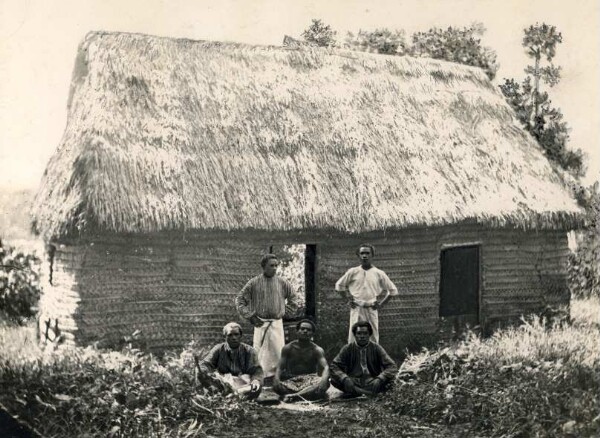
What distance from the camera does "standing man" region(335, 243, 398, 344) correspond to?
27.9ft

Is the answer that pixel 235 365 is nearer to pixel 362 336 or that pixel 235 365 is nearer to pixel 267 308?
pixel 267 308

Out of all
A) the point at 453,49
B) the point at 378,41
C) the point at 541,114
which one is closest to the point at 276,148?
the point at 378,41

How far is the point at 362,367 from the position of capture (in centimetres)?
764

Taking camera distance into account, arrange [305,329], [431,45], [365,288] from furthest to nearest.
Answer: [431,45], [365,288], [305,329]

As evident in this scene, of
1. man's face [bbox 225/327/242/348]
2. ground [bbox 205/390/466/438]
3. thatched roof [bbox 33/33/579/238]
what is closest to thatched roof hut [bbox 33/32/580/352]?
thatched roof [bbox 33/33/579/238]

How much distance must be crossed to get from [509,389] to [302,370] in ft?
6.97

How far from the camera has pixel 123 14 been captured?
8180 millimetres

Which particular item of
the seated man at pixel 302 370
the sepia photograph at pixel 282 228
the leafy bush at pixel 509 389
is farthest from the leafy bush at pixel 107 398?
the leafy bush at pixel 509 389

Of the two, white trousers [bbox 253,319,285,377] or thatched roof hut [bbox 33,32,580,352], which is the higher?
thatched roof hut [bbox 33,32,580,352]

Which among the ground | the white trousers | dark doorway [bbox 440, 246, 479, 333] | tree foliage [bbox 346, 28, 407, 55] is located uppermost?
tree foliage [bbox 346, 28, 407, 55]

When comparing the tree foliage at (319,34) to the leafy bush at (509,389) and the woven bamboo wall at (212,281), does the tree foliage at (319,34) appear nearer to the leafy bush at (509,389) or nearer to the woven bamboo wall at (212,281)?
the woven bamboo wall at (212,281)

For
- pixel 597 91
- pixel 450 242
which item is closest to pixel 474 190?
pixel 450 242

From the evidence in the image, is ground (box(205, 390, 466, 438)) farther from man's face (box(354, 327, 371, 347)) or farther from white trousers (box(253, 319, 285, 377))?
white trousers (box(253, 319, 285, 377))

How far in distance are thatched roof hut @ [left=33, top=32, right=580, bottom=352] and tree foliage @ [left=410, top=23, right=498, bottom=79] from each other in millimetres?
2199
